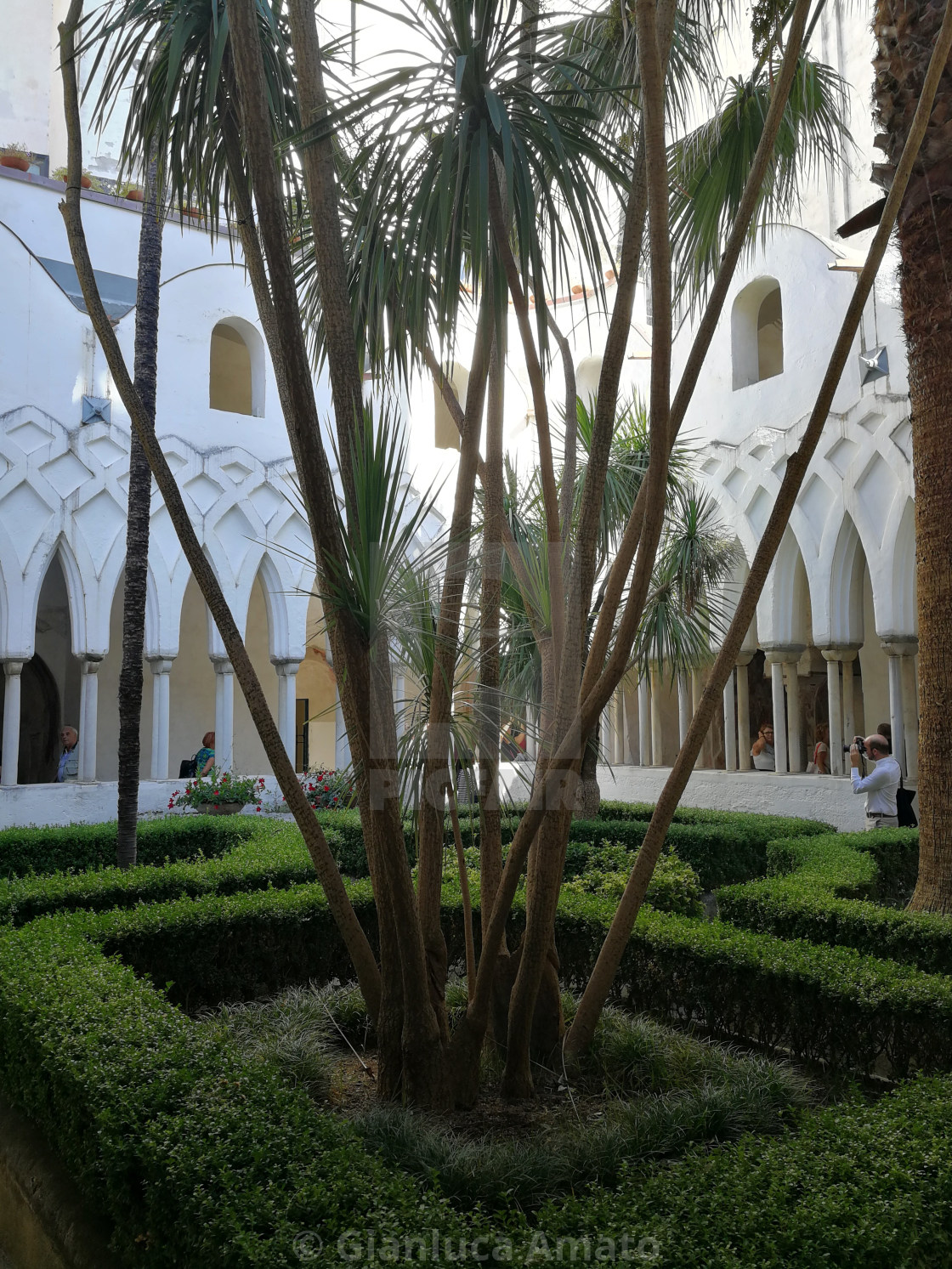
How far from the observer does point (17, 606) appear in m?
12.3

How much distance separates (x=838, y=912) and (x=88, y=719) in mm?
9660

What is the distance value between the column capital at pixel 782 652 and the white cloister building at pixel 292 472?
0.14 feet

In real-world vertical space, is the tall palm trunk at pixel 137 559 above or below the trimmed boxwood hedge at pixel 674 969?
above

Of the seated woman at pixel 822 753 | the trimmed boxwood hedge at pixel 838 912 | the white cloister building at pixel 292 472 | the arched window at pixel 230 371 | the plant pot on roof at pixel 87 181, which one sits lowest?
the trimmed boxwood hedge at pixel 838 912

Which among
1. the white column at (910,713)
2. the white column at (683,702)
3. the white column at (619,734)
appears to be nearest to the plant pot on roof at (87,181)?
the white column at (683,702)

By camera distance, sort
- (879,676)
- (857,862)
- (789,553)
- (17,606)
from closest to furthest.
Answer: (857,862)
(17,606)
(789,553)
(879,676)

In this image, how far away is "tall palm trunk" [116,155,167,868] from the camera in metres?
8.23

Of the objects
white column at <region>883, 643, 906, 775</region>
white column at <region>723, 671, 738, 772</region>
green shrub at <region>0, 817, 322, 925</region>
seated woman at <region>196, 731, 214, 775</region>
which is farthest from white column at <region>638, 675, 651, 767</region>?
green shrub at <region>0, 817, 322, 925</region>

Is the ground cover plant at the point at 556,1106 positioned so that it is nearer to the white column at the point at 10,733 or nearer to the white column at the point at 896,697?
the white column at the point at 896,697

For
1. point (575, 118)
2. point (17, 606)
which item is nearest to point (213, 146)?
point (575, 118)

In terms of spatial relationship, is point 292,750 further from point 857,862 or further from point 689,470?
point 857,862

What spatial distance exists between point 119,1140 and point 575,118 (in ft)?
12.8

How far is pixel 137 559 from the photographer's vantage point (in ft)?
28.1

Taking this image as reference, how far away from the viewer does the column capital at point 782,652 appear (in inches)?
520
